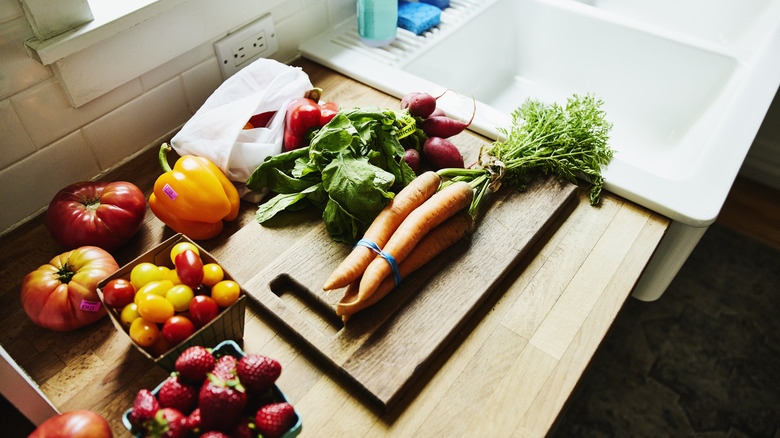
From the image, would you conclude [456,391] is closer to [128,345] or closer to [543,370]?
[543,370]

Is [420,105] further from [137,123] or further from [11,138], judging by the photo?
[11,138]

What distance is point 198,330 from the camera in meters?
0.65

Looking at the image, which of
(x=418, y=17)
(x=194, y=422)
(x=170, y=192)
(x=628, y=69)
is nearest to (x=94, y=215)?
(x=170, y=192)

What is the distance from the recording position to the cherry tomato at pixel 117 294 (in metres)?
0.67

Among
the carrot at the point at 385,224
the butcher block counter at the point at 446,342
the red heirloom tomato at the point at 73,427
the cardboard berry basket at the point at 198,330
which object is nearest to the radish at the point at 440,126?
the carrot at the point at 385,224

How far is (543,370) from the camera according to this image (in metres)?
0.73

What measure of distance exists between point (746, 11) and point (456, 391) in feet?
4.59

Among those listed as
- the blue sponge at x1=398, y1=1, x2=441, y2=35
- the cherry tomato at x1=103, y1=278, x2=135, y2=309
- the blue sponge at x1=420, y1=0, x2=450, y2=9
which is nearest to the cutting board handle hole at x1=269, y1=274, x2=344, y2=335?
the cherry tomato at x1=103, y1=278, x2=135, y2=309

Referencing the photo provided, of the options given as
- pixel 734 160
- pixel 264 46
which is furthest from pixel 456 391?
pixel 264 46

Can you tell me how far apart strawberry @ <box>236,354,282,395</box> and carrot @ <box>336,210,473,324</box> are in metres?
0.18

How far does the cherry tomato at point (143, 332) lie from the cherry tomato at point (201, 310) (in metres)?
0.05

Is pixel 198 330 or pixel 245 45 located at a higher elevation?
pixel 245 45

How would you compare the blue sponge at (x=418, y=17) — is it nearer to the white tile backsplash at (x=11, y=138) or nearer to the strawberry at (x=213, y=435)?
the white tile backsplash at (x=11, y=138)

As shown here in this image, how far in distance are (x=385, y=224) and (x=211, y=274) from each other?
0.29 m
